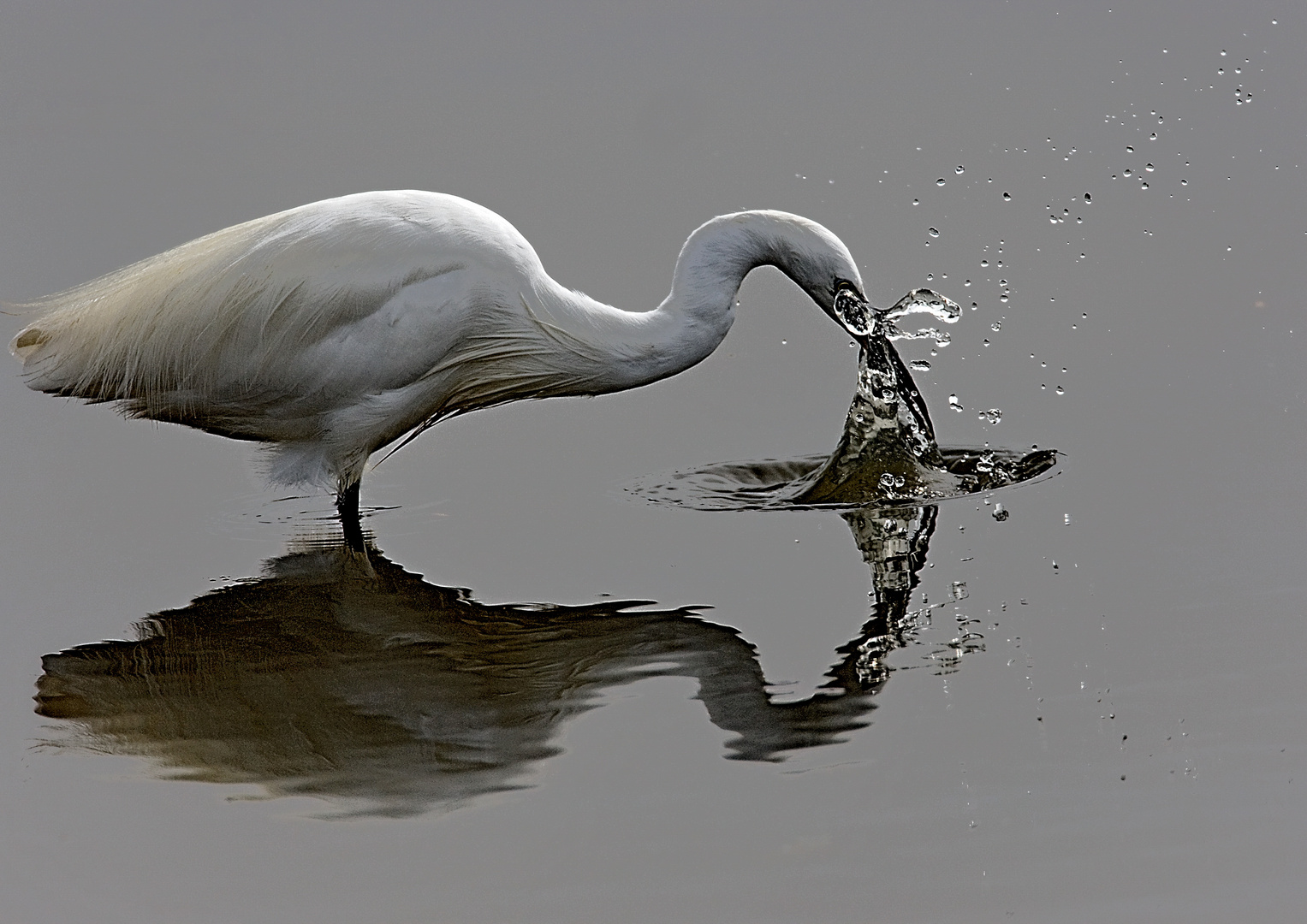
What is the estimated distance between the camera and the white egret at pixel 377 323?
4.19 meters

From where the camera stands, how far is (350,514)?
4664 millimetres

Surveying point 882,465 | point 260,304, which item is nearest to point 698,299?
point 882,465

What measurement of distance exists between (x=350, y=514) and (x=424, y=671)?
1.32m

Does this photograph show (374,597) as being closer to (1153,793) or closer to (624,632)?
(624,632)

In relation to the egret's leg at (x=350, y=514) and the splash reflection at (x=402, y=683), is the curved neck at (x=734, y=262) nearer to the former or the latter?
the splash reflection at (x=402, y=683)

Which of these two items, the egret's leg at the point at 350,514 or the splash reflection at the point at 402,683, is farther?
the egret's leg at the point at 350,514

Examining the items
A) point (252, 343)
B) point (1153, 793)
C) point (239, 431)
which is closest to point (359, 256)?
point (252, 343)

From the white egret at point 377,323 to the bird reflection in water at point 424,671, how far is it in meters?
0.44

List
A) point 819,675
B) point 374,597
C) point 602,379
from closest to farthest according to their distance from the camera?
A: point 819,675, point 374,597, point 602,379

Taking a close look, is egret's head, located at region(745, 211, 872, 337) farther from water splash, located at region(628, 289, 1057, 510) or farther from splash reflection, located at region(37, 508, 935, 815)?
splash reflection, located at region(37, 508, 935, 815)

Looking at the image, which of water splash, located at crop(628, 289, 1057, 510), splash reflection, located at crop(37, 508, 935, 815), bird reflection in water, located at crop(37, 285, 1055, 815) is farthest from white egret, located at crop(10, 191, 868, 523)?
splash reflection, located at crop(37, 508, 935, 815)

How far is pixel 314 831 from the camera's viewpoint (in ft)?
8.83

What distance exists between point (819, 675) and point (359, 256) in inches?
77.0

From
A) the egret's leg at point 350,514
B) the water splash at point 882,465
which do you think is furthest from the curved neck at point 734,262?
the egret's leg at point 350,514
